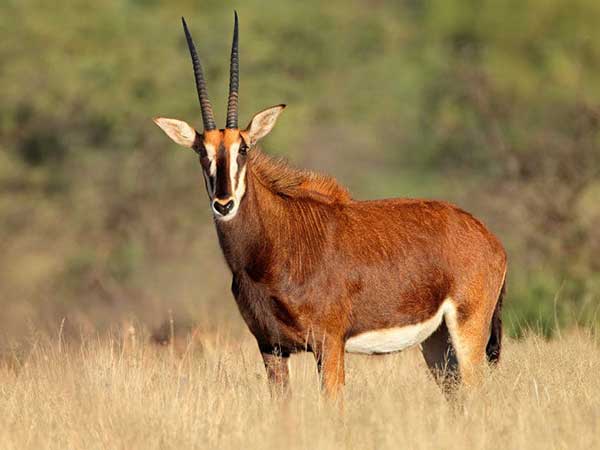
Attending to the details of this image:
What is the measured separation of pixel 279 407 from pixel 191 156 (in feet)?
72.3

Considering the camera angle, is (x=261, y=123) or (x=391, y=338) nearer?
(x=391, y=338)

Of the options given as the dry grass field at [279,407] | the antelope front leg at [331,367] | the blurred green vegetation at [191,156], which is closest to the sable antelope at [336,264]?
the antelope front leg at [331,367]

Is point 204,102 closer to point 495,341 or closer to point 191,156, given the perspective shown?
point 495,341

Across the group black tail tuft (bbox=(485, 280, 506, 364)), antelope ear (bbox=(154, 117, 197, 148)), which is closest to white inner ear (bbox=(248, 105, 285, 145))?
antelope ear (bbox=(154, 117, 197, 148))

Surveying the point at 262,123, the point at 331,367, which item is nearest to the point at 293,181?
the point at 262,123

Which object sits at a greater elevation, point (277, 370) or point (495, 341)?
point (277, 370)

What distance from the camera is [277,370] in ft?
31.4

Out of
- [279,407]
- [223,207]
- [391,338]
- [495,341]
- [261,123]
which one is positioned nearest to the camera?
[279,407]

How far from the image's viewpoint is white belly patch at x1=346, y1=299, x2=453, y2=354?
384 inches

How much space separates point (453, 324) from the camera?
33.8 feet

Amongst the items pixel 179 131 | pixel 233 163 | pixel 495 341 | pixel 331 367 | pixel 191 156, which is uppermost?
pixel 179 131

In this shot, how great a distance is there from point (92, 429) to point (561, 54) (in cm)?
3428

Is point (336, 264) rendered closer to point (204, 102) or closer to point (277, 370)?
point (277, 370)

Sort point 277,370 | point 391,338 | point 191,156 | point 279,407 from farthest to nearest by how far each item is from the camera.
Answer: point 191,156, point 391,338, point 277,370, point 279,407
